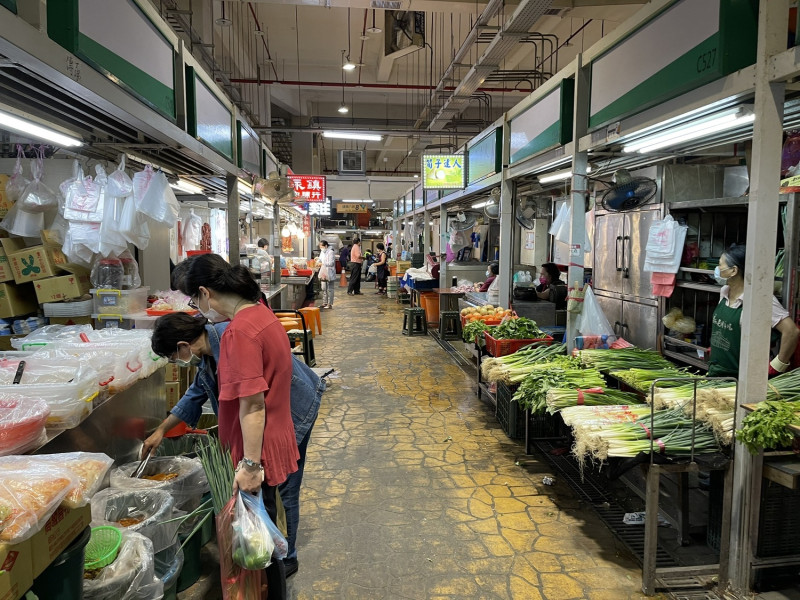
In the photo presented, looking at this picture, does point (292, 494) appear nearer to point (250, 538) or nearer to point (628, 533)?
point (250, 538)

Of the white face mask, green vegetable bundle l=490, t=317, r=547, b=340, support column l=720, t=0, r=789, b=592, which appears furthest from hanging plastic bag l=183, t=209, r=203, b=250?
support column l=720, t=0, r=789, b=592

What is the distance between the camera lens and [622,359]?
15.3 ft

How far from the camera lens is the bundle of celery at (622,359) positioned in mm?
4543

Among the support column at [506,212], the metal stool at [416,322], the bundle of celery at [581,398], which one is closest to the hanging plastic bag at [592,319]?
the bundle of celery at [581,398]

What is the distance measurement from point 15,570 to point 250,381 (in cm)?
104

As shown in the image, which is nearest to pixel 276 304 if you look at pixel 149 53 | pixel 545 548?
pixel 149 53

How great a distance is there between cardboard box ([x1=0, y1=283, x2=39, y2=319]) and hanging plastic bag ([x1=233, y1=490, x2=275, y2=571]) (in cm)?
310

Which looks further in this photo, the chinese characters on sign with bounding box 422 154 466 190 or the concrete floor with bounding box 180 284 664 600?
the chinese characters on sign with bounding box 422 154 466 190

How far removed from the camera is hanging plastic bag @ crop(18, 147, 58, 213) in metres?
4.18

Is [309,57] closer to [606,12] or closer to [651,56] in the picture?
[606,12]

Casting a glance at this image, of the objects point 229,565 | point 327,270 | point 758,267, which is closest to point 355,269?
point 327,270

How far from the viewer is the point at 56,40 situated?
2670mm

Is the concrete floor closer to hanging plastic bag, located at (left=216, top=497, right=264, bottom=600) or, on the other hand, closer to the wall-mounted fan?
hanging plastic bag, located at (left=216, top=497, right=264, bottom=600)

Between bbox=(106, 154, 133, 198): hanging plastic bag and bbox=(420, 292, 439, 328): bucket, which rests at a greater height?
bbox=(106, 154, 133, 198): hanging plastic bag
